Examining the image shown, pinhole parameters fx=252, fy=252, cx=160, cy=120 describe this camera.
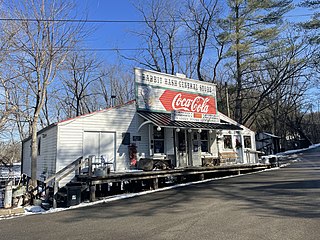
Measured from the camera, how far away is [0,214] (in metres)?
7.77

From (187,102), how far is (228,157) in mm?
4634

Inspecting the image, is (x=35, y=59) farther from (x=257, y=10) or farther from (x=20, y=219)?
(x=257, y=10)

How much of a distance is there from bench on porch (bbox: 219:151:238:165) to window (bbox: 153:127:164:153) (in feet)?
14.5

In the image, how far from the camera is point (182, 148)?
14.3 m

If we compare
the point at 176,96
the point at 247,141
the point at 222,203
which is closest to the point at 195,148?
the point at 176,96

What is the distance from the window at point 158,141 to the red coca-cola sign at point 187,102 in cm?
150

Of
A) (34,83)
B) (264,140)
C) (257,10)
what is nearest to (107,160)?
(34,83)

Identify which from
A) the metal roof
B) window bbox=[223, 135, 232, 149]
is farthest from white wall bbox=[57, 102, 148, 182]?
window bbox=[223, 135, 232, 149]

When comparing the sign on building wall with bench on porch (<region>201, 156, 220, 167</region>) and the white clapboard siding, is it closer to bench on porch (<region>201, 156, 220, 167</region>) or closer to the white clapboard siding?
the white clapboard siding

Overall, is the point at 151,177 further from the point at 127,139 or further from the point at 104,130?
the point at 104,130

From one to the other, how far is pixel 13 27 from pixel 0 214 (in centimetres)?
838

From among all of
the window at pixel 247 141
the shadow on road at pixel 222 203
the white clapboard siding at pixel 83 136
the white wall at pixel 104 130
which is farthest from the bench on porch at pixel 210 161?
the shadow on road at pixel 222 203

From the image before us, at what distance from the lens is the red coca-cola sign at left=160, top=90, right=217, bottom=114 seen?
1420cm

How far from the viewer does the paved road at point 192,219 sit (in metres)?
5.07
